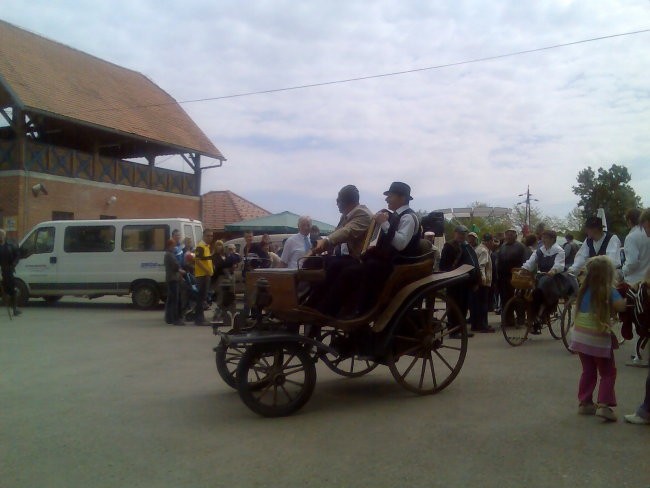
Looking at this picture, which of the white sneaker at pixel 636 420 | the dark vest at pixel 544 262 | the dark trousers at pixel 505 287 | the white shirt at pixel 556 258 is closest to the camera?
the white sneaker at pixel 636 420

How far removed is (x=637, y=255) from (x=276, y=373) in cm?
470

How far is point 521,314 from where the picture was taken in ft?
31.4

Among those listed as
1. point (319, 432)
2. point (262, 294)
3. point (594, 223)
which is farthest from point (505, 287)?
point (319, 432)

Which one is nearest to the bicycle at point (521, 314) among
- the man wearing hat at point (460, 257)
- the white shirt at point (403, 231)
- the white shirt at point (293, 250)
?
the man wearing hat at point (460, 257)

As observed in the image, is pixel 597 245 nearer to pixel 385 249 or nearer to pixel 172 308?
pixel 385 249

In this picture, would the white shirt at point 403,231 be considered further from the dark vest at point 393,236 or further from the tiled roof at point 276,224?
the tiled roof at point 276,224

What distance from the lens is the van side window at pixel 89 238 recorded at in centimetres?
1602

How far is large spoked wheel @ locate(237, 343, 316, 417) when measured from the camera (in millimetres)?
5391

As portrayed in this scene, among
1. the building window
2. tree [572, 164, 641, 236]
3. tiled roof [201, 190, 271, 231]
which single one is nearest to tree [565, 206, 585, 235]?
tree [572, 164, 641, 236]

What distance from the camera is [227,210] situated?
37.7 meters

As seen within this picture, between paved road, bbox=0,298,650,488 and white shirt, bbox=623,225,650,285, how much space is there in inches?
44.9

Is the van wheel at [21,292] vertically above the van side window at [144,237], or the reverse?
the van side window at [144,237]

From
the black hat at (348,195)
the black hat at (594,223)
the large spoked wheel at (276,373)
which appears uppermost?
the black hat at (348,195)

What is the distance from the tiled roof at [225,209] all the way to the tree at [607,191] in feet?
81.8
